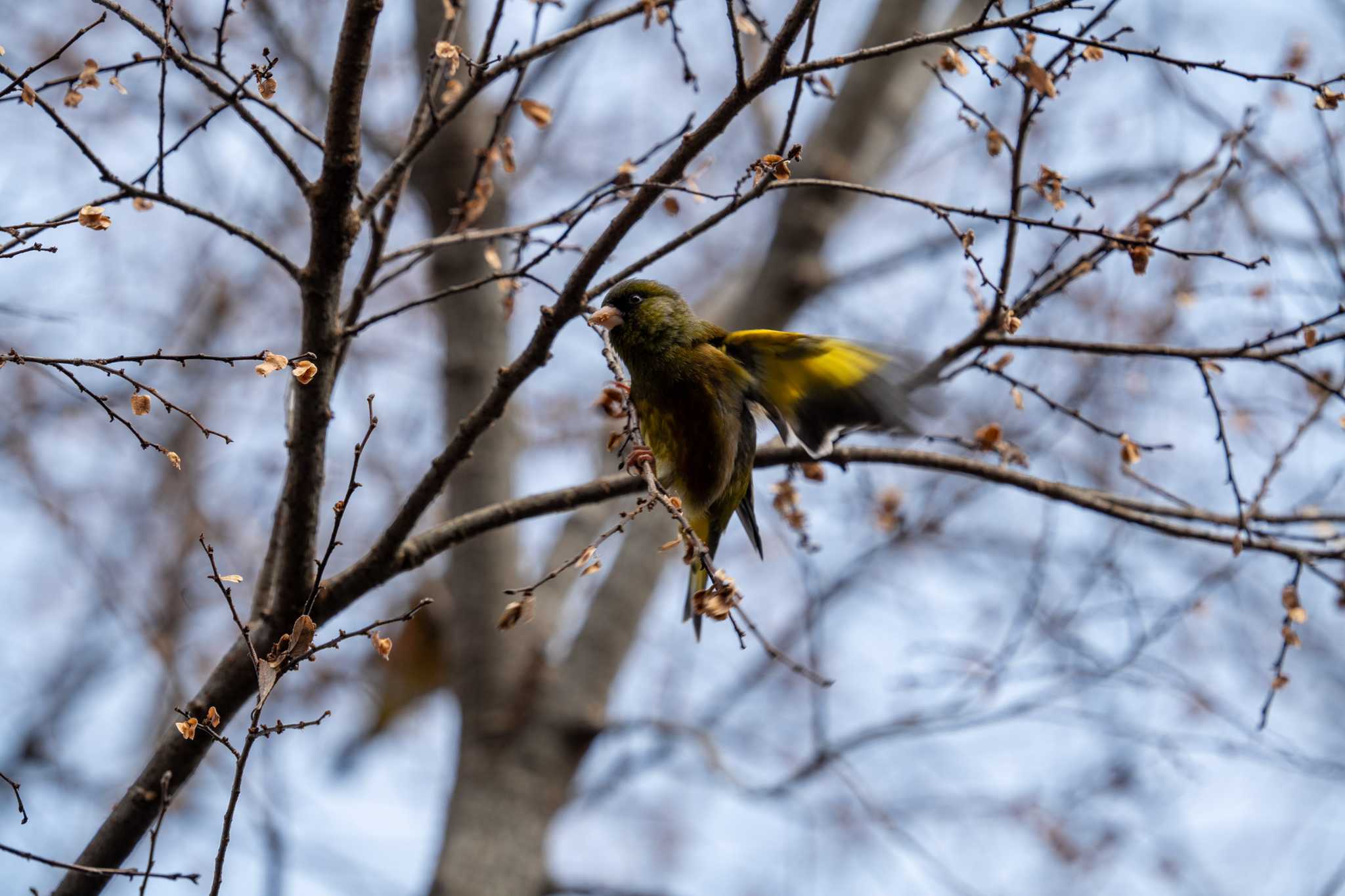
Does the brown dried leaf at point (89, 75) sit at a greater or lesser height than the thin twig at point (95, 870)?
greater

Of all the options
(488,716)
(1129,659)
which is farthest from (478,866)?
(1129,659)

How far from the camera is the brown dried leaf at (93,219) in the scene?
1.94 metres

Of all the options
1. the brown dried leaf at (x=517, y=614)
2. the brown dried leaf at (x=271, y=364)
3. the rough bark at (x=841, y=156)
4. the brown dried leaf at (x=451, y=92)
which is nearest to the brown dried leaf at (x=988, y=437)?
the brown dried leaf at (x=517, y=614)

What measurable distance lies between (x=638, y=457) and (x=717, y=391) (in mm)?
719

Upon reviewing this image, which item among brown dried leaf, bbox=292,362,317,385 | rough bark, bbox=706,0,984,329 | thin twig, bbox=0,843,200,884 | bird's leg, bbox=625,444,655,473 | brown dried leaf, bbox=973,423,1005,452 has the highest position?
rough bark, bbox=706,0,984,329

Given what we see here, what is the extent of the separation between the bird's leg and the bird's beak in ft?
1.57

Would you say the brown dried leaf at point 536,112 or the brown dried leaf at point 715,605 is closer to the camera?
the brown dried leaf at point 715,605

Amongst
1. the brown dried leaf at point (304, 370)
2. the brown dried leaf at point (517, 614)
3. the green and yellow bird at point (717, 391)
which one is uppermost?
the green and yellow bird at point (717, 391)

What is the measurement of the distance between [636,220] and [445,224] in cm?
275

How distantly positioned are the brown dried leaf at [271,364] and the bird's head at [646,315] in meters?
1.16

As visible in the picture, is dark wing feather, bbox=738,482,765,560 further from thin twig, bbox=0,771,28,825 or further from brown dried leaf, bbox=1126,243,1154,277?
thin twig, bbox=0,771,28,825

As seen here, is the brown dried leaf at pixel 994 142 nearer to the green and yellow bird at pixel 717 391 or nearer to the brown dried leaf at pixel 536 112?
the green and yellow bird at pixel 717 391

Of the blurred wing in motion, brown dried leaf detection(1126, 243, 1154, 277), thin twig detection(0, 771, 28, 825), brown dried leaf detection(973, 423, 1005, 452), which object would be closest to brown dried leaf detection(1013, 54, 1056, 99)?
brown dried leaf detection(1126, 243, 1154, 277)

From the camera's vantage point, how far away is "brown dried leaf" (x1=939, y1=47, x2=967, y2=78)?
233 centimetres
